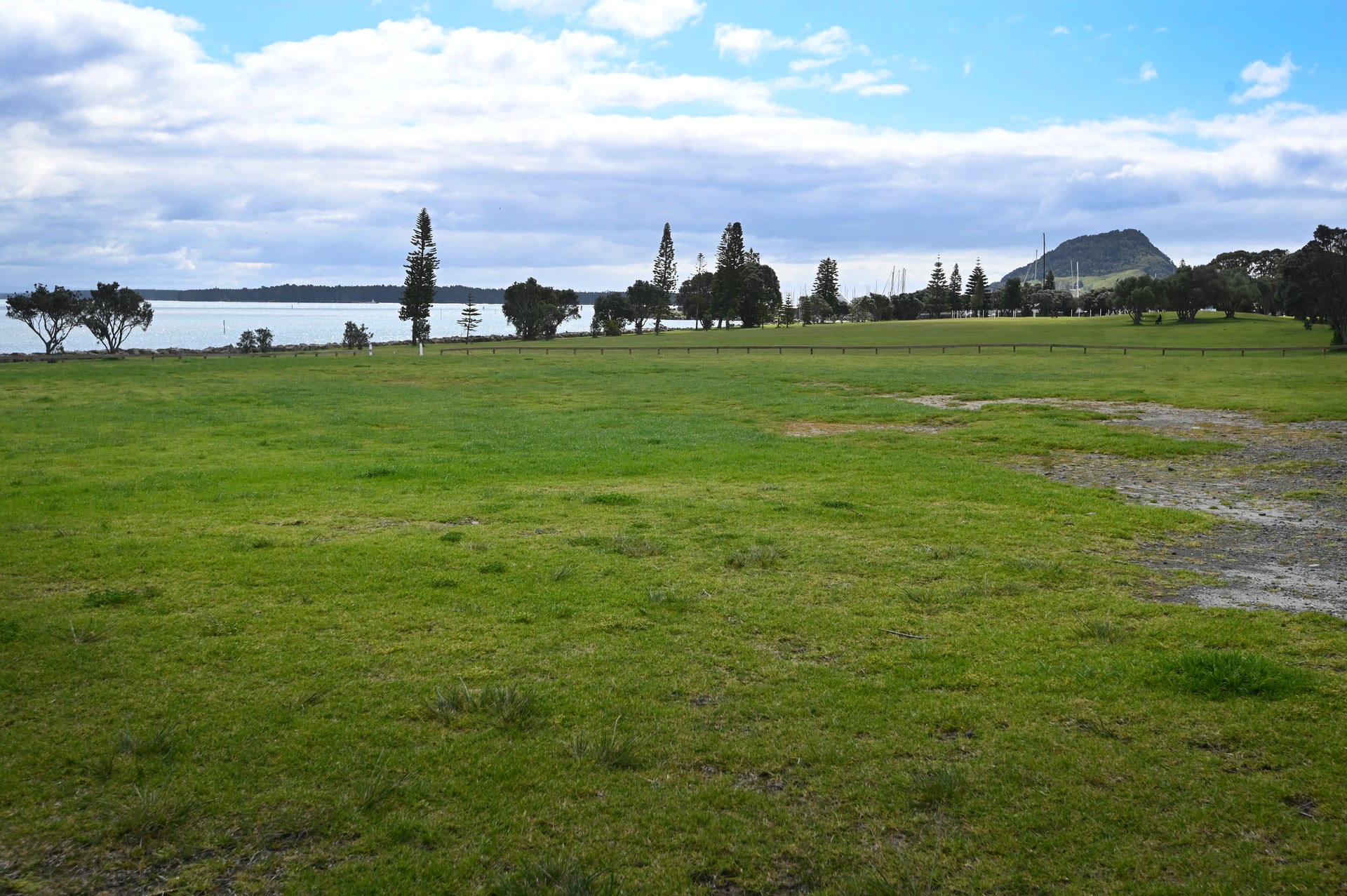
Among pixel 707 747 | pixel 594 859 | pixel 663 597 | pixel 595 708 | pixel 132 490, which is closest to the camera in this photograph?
pixel 594 859

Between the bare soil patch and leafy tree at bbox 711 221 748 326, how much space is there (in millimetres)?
125986

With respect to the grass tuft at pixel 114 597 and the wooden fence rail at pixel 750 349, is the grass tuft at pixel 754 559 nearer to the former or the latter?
the grass tuft at pixel 114 597

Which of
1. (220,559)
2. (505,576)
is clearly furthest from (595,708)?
(220,559)

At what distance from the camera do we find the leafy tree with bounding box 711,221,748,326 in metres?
150

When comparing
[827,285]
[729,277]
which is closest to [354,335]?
[729,277]

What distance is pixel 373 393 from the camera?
122ft

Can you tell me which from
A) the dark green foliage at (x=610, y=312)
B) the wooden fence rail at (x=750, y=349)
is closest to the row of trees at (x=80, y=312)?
the wooden fence rail at (x=750, y=349)

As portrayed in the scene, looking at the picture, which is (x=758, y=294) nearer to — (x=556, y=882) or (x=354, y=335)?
(x=354, y=335)

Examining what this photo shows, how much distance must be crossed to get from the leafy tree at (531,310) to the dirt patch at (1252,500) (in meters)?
108

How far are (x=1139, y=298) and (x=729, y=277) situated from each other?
62.3 metres

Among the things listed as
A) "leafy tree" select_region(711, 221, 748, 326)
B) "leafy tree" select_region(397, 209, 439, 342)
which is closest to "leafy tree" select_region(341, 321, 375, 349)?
"leafy tree" select_region(397, 209, 439, 342)

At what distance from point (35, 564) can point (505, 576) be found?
17.7ft

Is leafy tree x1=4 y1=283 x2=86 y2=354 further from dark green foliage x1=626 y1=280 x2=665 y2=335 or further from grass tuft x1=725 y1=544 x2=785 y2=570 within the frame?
grass tuft x1=725 y1=544 x2=785 y2=570

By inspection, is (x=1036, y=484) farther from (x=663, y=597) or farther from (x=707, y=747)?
(x=707, y=747)
